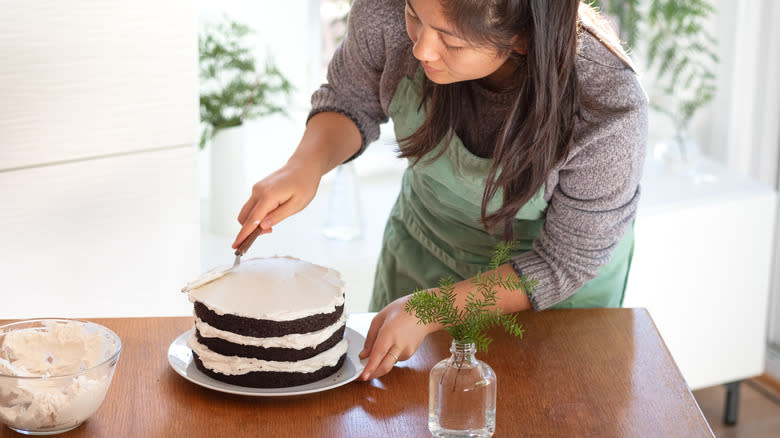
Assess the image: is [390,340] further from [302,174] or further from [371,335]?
[302,174]

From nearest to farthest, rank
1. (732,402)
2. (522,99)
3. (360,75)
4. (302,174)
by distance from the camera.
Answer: (522,99) < (302,174) < (360,75) < (732,402)

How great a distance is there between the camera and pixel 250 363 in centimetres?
103

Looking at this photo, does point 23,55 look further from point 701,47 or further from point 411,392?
point 701,47

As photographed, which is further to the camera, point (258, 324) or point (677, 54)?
point (677, 54)

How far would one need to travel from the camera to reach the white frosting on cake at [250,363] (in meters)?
1.03

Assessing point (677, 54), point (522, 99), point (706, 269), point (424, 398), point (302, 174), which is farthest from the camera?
point (677, 54)

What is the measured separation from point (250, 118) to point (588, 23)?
3.61 feet

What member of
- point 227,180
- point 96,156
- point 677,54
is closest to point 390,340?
point 96,156

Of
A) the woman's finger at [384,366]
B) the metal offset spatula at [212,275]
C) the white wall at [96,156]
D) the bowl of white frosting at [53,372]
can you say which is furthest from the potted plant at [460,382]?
the white wall at [96,156]

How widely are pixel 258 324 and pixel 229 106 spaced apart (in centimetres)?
126

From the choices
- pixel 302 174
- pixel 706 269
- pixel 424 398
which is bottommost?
pixel 706 269

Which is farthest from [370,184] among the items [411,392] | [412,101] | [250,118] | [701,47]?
[411,392]

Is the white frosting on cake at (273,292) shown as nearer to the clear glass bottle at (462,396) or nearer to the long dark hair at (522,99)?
the clear glass bottle at (462,396)

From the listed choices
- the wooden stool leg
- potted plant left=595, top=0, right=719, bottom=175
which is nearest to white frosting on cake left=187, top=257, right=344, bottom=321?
potted plant left=595, top=0, right=719, bottom=175
